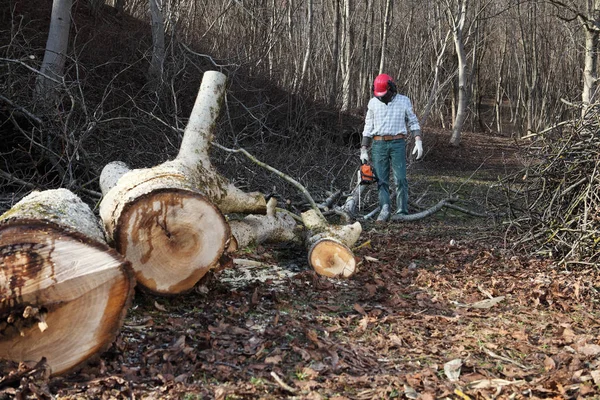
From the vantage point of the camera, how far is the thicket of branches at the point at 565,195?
4.89m

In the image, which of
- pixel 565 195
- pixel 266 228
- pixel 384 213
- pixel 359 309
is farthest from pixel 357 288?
pixel 384 213

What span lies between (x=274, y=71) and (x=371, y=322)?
37.7 ft

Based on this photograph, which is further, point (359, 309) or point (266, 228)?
point (266, 228)

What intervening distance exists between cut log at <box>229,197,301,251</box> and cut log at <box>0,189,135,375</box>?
226cm

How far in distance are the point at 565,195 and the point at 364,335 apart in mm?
2992

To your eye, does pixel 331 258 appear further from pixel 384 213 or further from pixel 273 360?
pixel 384 213

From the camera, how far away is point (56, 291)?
2717mm

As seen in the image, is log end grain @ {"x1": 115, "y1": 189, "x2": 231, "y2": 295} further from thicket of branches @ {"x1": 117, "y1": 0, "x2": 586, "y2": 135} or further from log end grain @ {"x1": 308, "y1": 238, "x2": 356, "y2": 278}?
thicket of branches @ {"x1": 117, "y1": 0, "x2": 586, "y2": 135}

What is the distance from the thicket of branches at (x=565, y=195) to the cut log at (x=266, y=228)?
7.28 ft

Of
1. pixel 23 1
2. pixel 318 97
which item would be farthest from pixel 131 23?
pixel 318 97

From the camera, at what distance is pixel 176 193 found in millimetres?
3686

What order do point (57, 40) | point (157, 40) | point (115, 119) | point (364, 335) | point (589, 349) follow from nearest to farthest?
point (589, 349) < point (364, 335) < point (115, 119) < point (57, 40) < point (157, 40)

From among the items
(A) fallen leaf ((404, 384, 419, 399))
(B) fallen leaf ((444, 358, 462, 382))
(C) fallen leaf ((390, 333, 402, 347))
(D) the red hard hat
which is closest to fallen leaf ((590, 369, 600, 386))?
(B) fallen leaf ((444, 358, 462, 382))

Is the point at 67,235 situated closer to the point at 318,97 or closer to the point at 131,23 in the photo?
the point at 131,23
